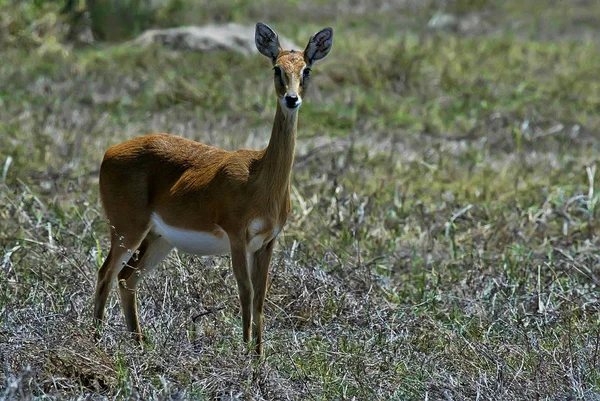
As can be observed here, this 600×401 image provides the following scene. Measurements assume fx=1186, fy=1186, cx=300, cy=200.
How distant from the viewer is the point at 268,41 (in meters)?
5.94

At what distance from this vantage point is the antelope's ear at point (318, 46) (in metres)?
5.80

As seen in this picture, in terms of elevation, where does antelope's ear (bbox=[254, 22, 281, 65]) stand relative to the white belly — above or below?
above

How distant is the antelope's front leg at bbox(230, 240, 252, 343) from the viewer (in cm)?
566

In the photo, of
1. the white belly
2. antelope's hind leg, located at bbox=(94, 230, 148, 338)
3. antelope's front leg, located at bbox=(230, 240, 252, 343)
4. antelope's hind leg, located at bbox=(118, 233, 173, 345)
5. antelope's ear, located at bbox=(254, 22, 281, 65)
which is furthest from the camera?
antelope's hind leg, located at bbox=(118, 233, 173, 345)

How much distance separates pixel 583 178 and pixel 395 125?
236 centimetres

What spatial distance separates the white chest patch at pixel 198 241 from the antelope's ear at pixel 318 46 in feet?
3.14

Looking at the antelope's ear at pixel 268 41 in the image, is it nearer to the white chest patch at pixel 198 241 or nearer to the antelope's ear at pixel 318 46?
the antelope's ear at pixel 318 46

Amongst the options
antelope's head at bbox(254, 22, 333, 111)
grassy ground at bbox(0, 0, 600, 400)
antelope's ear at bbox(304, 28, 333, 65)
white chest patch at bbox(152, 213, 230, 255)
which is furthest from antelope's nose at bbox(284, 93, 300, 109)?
grassy ground at bbox(0, 0, 600, 400)

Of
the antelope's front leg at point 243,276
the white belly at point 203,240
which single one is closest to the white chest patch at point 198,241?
the white belly at point 203,240

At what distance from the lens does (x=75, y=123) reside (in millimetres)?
11227

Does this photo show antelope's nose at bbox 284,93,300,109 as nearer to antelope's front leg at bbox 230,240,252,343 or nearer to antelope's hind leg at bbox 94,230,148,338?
antelope's front leg at bbox 230,240,252,343

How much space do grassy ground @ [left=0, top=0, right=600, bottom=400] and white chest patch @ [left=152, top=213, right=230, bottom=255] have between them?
0.37 m

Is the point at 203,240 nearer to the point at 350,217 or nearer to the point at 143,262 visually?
the point at 143,262

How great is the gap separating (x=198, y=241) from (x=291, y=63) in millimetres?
1021
